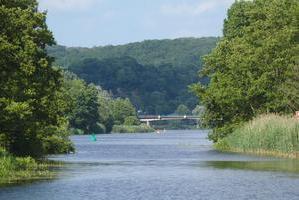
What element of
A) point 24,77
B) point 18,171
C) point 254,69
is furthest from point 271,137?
point 18,171

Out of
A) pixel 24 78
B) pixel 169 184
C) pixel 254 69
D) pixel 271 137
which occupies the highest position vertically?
pixel 254 69

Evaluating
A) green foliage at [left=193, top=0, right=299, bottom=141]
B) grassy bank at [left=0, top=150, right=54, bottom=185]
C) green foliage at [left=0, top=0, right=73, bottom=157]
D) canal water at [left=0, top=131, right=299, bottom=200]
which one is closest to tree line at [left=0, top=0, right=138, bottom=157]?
green foliage at [left=0, top=0, right=73, bottom=157]

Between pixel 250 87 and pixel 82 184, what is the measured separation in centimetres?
4796

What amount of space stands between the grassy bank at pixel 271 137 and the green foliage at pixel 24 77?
60.3 feet

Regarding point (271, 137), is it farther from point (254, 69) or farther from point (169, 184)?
point (169, 184)

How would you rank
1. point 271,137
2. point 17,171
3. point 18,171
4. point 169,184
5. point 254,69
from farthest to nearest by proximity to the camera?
point 254,69
point 271,137
point 18,171
point 17,171
point 169,184

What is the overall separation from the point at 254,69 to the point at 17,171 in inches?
1782

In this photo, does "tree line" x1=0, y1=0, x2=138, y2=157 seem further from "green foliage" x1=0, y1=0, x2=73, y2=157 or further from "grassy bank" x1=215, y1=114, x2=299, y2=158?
"grassy bank" x1=215, y1=114, x2=299, y2=158

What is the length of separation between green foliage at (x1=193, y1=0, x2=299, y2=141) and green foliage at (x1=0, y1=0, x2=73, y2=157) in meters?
28.2

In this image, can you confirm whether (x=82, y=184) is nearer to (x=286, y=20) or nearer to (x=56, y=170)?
(x=56, y=170)

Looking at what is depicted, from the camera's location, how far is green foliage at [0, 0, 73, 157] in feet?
163

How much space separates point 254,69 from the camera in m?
86.9

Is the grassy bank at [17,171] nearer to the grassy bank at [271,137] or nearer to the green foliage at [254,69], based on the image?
the grassy bank at [271,137]

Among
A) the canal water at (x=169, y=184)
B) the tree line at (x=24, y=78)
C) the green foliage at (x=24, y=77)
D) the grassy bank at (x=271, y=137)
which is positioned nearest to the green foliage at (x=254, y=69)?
the grassy bank at (x=271, y=137)
